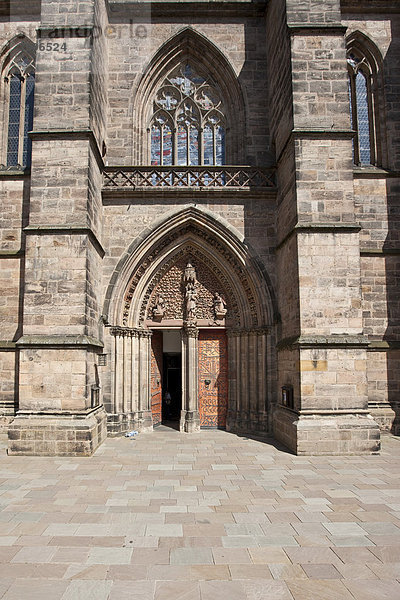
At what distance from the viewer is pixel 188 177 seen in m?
9.70

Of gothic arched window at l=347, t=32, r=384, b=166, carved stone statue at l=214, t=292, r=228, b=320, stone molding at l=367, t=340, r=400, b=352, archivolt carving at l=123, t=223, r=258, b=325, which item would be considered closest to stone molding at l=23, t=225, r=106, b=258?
archivolt carving at l=123, t=223, r=258, b=325

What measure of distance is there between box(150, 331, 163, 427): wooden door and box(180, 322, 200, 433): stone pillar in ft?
2.57

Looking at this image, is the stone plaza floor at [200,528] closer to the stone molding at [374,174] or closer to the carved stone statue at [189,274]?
the carved stone statue at [189,274]

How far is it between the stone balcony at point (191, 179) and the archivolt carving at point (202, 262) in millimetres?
934

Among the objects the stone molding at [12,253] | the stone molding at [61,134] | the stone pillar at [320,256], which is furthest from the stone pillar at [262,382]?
the stone molding at [12,253]

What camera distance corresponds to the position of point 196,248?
1008 cm

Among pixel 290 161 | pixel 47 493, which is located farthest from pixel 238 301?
pixel 47 493

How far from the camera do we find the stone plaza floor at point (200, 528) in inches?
130

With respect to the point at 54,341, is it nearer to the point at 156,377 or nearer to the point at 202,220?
the point at 156,377

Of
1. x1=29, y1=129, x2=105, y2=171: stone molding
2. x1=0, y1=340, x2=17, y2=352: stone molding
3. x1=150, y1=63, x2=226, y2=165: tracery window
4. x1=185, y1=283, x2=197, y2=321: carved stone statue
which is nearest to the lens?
x1=29, y1=129, x2=105, y2=171: stone molding

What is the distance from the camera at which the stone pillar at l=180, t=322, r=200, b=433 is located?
9.77m

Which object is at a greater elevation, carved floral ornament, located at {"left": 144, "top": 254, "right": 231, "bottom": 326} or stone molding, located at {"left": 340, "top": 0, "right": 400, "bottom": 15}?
stone molding, located at {"left": 340, "top": 0, "right": 400, "bottom": 15}

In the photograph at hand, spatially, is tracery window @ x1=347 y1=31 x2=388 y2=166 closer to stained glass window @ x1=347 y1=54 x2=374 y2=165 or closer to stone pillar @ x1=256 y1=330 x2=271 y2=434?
stained glass window @ x1=347 y1=54 x2=374 y2=165

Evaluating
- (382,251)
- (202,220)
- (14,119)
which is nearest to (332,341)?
(382,251)
